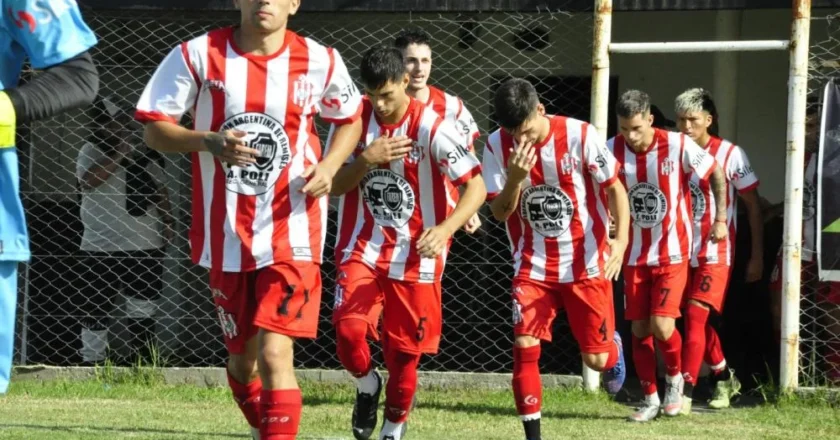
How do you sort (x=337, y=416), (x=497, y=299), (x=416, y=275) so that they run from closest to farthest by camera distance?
1. (x=416, y=275)
2. (x=337, y=416)
3. (x=497, y=299)

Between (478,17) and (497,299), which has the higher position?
(478,17)

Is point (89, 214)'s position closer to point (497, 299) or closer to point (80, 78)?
point (497, 299)

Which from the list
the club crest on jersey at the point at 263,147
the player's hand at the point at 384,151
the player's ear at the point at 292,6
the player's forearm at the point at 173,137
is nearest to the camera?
the player's forearm at the point at 173,137

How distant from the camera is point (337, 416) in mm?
7492

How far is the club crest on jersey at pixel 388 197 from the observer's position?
20.4 feet

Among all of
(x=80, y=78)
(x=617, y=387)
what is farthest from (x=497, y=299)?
(x=80, y=78)

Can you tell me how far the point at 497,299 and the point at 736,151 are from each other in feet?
5.77

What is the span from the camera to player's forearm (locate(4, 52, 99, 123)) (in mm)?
2850

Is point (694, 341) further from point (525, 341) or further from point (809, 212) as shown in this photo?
A: point (525, 341)

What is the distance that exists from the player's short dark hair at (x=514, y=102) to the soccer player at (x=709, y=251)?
209cm

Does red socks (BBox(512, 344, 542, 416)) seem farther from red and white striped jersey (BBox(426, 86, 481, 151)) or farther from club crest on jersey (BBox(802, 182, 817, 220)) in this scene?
club crest on jersey (BBox(802, 182, 817, 220))

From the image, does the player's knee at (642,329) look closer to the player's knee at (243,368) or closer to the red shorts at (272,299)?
the player's knee at (243,368)

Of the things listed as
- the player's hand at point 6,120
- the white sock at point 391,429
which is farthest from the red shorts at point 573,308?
the player's hand at point 6,120

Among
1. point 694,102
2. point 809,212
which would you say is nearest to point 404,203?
point 694,102
